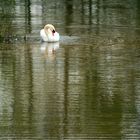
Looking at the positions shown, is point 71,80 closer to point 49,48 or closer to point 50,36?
point 49,48

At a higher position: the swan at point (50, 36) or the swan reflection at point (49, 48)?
the swan at point (50, 36)

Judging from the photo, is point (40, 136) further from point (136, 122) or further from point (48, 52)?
point (48, 52)

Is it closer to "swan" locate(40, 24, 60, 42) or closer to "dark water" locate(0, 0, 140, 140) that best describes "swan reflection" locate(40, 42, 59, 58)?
"dark water" locate(0, 0, 140, 140)

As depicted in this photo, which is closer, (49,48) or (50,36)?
(49,48)

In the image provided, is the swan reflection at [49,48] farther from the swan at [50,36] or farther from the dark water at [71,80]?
the swan at [50,36]

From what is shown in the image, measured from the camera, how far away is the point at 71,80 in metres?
13.0

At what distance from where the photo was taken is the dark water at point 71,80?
9.48 meters

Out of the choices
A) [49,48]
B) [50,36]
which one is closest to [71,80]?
[49,48]

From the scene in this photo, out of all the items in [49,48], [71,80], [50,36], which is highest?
[50,36]

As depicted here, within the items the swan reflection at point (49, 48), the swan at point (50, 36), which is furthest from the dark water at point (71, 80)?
the swan at point (50, 36)

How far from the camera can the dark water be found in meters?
9.48

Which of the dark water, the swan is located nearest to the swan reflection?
the dark water

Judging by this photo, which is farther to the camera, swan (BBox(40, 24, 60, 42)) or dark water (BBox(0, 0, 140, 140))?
swan (BBox(40, 24, 60, 42))

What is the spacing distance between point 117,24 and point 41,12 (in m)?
6.01
